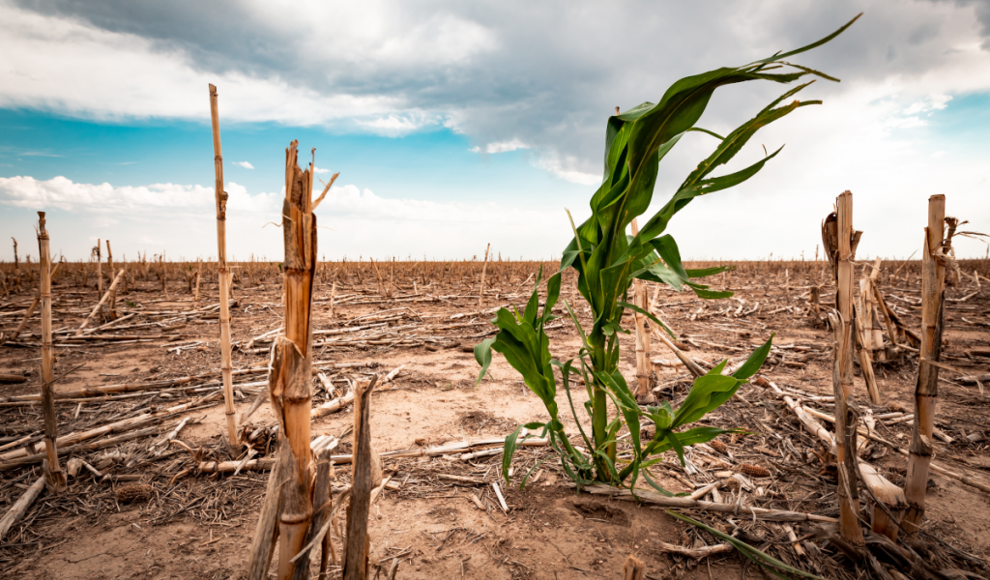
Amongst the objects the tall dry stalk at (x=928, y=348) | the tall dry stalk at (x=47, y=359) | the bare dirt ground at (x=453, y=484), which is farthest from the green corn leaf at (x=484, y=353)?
the tall dry stalk at (x=47, y=359)

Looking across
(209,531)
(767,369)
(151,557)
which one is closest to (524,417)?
(209,531)

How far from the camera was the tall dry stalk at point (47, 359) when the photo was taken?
2453mm

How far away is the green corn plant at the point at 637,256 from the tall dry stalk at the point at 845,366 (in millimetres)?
329

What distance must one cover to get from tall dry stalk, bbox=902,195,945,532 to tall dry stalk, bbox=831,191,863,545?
29 centimetres

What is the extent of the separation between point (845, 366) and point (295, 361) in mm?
2225

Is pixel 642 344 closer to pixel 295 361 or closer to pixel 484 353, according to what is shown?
pixel 484 353

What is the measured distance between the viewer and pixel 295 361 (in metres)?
1.28

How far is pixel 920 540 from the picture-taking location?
6.69 feet

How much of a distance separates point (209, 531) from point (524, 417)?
2.52 m

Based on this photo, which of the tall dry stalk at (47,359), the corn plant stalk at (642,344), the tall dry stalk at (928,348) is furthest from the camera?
the corn plant stalk at (642,344)

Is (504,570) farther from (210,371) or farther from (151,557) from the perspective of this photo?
(210,371)

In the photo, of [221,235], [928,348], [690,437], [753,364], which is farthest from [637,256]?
[221,235]

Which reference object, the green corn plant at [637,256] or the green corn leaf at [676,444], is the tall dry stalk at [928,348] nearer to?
the green corn plant at [637,256]

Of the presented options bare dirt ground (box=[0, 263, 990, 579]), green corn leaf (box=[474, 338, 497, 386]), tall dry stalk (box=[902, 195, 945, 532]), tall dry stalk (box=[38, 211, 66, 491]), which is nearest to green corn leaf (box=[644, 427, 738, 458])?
bare dirt ground (box=[0, 263, 990, 579])
